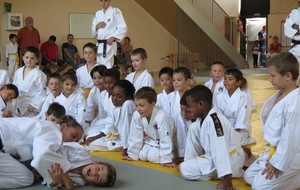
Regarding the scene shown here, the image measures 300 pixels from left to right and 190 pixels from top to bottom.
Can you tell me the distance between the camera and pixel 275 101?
3396 mm

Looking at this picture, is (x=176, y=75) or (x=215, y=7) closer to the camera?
(x=176, y=75)

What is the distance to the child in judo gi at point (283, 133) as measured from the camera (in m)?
3.06

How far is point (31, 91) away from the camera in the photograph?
606 centimetres

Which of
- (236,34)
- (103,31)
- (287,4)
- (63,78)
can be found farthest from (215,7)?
(63,78)

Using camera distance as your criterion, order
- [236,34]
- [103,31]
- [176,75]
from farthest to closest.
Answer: [236,34]
[103,31]
[176,75]

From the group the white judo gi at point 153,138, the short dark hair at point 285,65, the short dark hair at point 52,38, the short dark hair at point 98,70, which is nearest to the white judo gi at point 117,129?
the white judo gi at point 153,138

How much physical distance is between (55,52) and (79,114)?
790 centimetres

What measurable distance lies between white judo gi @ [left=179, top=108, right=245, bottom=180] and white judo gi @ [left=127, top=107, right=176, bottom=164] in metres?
0.41

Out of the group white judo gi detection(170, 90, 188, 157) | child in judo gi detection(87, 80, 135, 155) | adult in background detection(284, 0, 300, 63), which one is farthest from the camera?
adult in background detection(284, 0, 300, 63)

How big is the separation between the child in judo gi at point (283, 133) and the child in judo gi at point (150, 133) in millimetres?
1101

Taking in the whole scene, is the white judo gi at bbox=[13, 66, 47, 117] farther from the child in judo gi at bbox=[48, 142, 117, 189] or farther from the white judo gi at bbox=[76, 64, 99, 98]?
the child in judo gi at bbox=[48, 142, 117, 189]

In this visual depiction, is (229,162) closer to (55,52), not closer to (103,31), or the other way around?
(103,31)

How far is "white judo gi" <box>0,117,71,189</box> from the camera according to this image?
315cm

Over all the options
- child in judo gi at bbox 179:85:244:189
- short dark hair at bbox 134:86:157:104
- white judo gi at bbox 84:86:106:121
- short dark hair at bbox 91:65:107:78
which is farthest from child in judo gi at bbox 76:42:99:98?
child in judo gi at bbox 179:85:244:189
